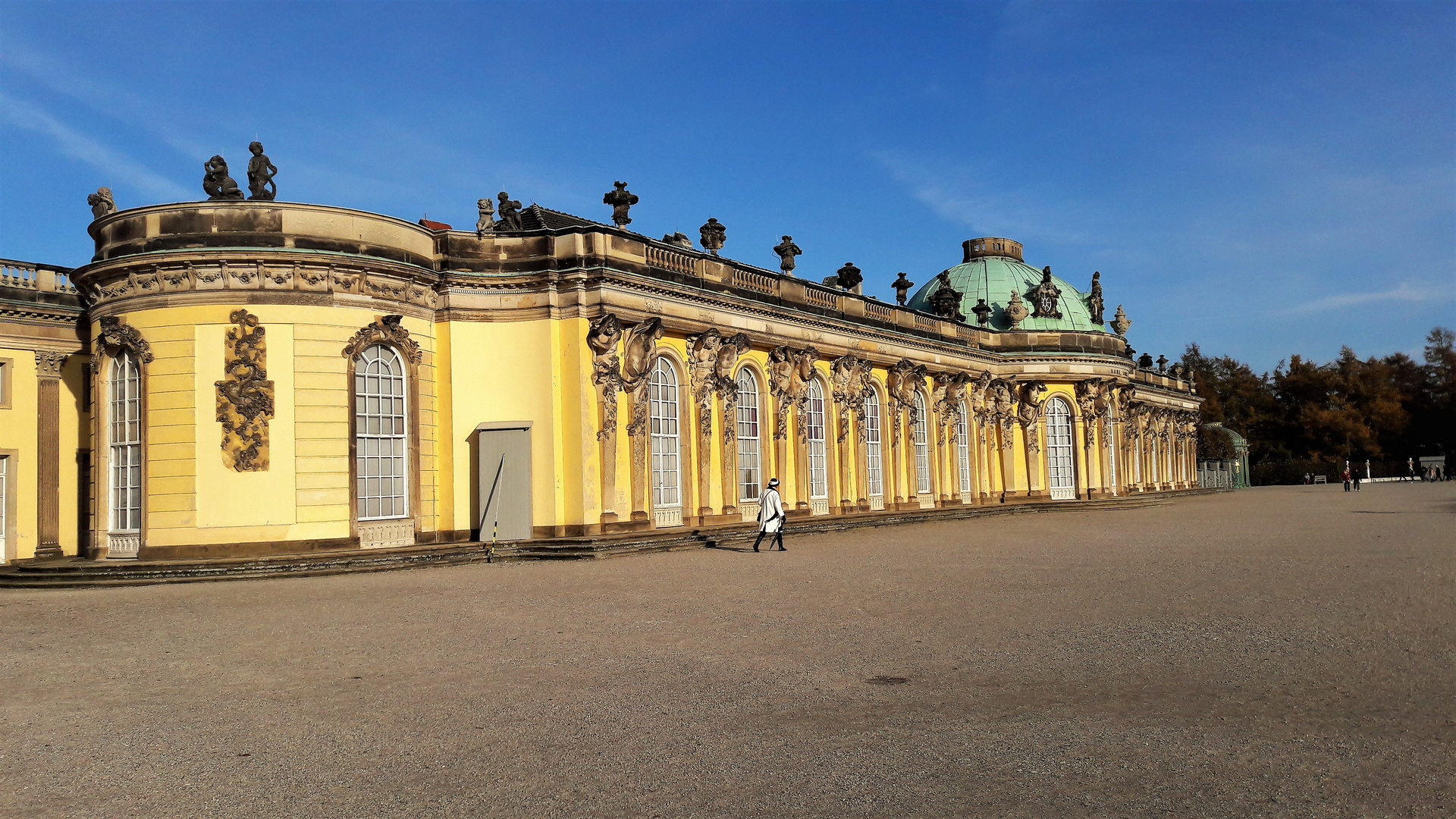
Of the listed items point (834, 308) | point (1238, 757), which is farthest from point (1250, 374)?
point (1238, 757)

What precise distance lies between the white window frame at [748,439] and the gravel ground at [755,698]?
532 inches

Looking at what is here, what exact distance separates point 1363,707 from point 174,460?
2034cm

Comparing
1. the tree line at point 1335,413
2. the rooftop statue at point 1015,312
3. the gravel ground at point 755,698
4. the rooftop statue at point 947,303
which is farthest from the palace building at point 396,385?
the tree line at point 1335,413

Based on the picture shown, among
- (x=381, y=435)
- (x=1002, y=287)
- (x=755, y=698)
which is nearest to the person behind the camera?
(x=755, y=698)

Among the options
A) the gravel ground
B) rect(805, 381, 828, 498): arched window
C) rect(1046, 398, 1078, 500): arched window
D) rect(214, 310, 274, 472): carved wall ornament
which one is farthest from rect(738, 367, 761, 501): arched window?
rect(1046, 398, 1078, 500): arched window

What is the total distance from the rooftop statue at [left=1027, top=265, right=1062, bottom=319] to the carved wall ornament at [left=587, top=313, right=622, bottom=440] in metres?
28.4

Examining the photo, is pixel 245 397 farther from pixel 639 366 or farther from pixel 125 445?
pixel 639 366

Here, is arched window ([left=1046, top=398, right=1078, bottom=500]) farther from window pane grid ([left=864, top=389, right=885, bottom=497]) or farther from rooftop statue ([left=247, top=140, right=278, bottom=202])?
rooftop statue ([left=247, top=140, right=278, bottom=202])

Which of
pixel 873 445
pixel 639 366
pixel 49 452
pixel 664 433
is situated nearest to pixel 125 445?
pixel 49 452

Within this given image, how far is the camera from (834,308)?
113ft

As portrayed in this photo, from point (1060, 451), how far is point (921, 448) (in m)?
11.2

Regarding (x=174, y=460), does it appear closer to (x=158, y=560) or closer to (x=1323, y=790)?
(x=158, y=560)

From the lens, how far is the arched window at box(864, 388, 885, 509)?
35688mm

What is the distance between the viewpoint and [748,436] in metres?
30.3
